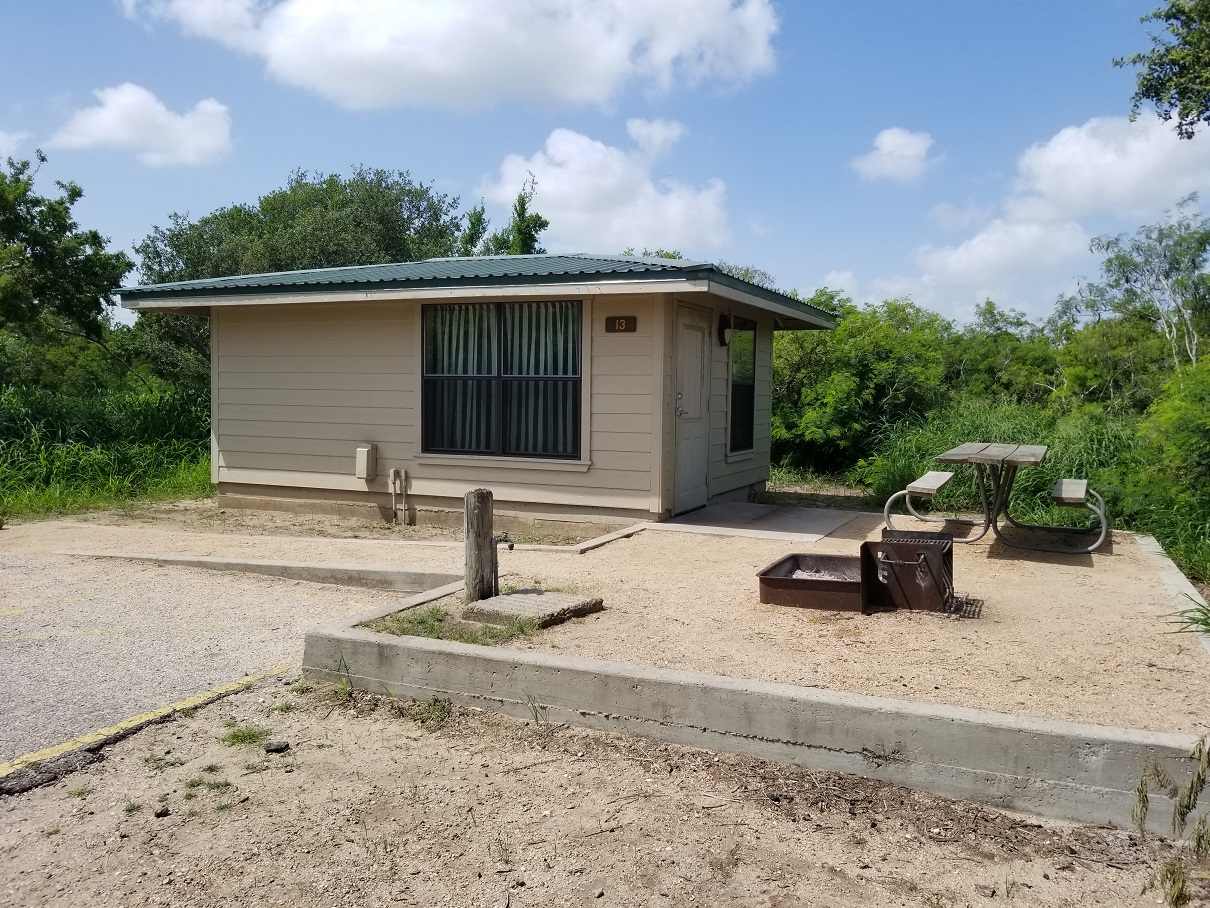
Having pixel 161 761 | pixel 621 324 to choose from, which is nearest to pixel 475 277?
pixel 621 324

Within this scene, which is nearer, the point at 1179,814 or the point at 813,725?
the point at 1179,814

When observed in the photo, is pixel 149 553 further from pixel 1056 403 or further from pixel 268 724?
pixel 1056 403

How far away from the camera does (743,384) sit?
10859mm

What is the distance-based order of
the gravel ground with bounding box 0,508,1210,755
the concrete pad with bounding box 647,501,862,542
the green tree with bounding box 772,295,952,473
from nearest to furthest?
1. the gravel ground with bounding box 0,508,1210,755
2. the concrete pad with bounding box 647,501,862,542
3. the green tree with bounding box 772,295,952,473

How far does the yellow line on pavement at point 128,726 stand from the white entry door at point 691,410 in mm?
4833

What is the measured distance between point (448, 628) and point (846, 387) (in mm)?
10019

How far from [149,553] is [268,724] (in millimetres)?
4341

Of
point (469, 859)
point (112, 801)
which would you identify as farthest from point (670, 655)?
point (112, 801)

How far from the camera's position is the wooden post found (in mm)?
5422

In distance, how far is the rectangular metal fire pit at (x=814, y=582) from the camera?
5418 mm

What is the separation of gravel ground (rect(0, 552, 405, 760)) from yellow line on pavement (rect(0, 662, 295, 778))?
2.8 inches

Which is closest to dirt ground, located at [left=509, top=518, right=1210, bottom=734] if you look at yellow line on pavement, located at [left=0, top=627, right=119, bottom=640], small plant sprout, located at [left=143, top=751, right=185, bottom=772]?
small plant sprout, located at [left=143, top=751, right=185, bottom=772]

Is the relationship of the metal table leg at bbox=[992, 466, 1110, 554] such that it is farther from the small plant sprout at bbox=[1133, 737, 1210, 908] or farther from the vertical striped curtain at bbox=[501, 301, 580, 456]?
the small plant sprout at bbox=[1133, 737, 1210, 908]

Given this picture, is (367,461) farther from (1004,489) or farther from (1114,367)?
(1114,367)
